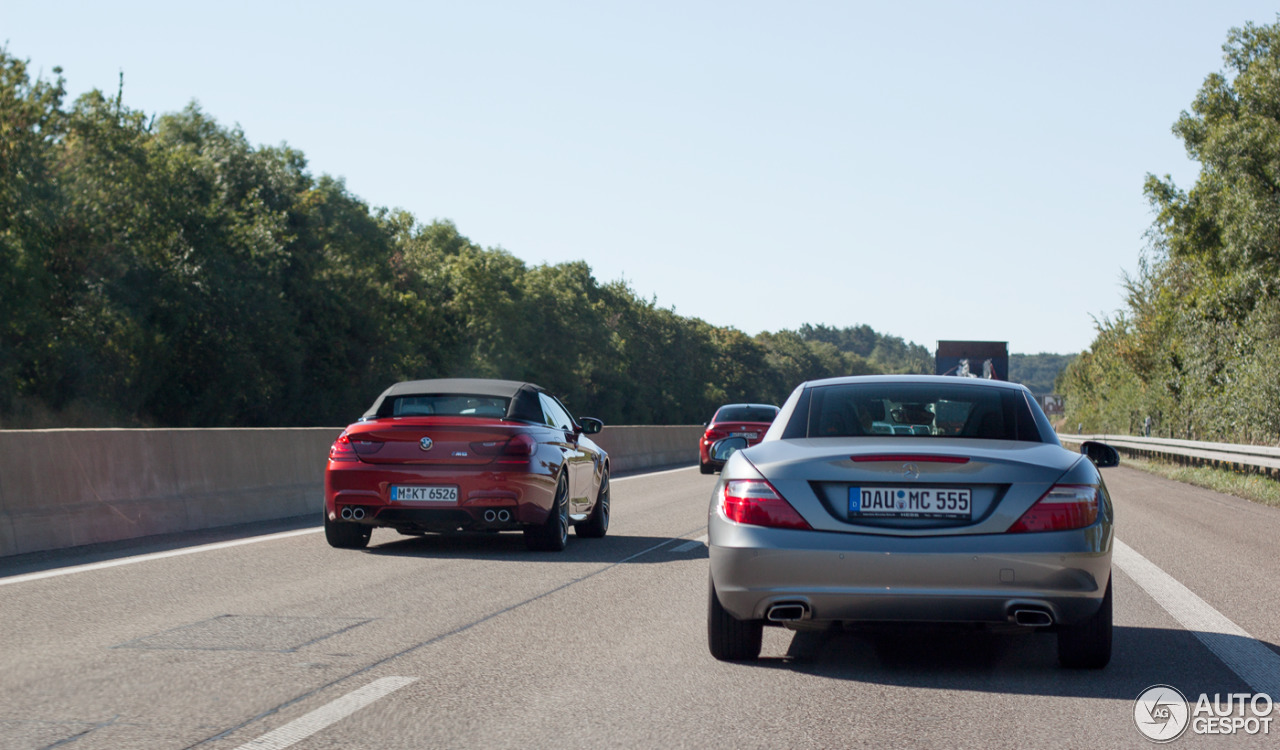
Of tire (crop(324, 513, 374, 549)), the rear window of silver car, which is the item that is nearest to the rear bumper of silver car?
the rear window of silver car

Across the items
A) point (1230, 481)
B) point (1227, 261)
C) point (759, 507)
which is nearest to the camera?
point (759, 507)

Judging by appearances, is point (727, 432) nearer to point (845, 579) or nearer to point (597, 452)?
point (597, 452)

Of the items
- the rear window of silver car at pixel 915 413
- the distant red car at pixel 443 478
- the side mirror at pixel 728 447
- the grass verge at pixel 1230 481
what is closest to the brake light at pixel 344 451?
the distant red car at pixel 443 478

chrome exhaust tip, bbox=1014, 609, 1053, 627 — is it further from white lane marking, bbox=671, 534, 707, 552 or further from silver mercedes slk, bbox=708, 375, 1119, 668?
white lane marking, bbox=671, 534, 707, 552

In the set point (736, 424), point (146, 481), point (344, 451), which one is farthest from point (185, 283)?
point (344, 451)

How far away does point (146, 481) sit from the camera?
12.2 meters

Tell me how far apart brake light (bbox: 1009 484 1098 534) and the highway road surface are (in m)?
0.71

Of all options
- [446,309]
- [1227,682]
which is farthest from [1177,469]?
[446,309]

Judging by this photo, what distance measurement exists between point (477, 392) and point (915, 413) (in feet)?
18.1

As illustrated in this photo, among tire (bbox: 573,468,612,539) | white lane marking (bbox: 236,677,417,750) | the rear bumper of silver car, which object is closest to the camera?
white lane marking (bbox: 236,677,417,750)

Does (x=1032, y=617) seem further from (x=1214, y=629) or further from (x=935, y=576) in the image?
(x=1214, y=629)

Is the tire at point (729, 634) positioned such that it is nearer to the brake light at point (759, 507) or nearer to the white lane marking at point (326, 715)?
the brake light at point (759, 507)

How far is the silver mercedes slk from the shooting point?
5527mm

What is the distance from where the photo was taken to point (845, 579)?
5.60 meters
